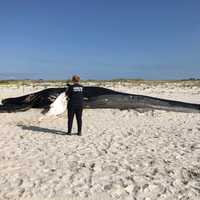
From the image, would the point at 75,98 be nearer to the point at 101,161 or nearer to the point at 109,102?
the point at 101,161

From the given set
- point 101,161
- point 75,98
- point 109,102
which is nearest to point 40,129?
point 75,98

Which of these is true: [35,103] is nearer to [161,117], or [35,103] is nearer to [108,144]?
[161,117]

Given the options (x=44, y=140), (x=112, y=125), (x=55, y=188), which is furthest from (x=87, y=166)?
(x=112, y=125)

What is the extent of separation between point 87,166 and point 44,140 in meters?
3.03

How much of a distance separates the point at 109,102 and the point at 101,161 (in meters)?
8.83

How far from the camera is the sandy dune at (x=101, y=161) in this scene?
19.2 ft

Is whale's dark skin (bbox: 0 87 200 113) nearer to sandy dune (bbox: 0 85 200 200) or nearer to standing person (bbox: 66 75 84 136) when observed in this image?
sandy dune (bbox: 0 85 200 200)

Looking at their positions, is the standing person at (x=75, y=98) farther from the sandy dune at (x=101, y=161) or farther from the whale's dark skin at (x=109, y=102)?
the whale's dark skin at (x=109, y=102)

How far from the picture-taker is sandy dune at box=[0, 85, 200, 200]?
5.84 metres

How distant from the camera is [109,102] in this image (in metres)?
16.3

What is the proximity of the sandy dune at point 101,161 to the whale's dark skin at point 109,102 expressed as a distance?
Answer: 9.82 feet

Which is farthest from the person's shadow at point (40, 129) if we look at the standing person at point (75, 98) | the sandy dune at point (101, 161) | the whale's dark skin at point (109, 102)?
the whale's dark skin at point (109, 102)

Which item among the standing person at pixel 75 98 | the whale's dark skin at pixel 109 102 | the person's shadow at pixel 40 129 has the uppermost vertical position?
the standing person at pixel 75 98

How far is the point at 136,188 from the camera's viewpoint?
233 inches
